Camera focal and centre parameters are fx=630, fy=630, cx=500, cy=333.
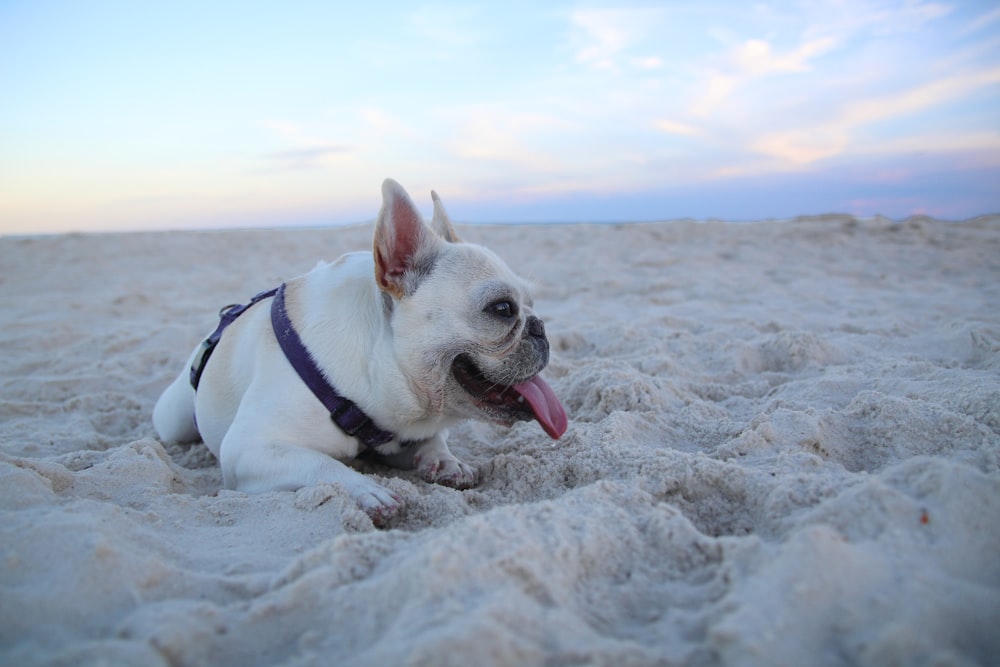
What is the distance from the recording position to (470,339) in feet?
7.79

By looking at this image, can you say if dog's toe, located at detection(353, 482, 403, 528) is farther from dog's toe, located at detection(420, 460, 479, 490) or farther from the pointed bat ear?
the pointed bat ear

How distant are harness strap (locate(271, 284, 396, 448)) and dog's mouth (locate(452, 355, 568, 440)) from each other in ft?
1.28

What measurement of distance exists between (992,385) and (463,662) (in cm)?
269

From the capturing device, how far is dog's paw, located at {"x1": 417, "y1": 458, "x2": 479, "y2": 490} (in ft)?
8.28

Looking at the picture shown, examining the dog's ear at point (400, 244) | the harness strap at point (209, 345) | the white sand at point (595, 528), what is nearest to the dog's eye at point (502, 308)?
the dog's ear at point (400, 244)

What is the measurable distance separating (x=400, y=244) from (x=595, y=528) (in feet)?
4.17

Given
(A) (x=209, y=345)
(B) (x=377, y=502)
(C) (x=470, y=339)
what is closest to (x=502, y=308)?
(C) (x=470, y=339)

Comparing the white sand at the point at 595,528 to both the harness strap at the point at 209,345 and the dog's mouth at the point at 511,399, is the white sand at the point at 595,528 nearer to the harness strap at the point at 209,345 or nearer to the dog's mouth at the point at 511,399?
the dog's mouth at the point at 511,399

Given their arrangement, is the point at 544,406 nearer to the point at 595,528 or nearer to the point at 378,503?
the point at 378,503

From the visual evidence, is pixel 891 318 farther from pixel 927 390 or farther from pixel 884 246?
pixel 884 246

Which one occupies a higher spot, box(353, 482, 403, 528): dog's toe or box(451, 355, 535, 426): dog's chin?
box(451, 355, 535, 426): dog's chin

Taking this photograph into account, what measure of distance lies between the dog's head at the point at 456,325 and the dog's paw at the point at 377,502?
1.33ft

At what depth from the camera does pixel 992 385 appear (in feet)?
8.80

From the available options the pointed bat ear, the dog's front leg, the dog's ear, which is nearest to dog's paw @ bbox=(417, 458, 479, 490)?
the dog's front leg
